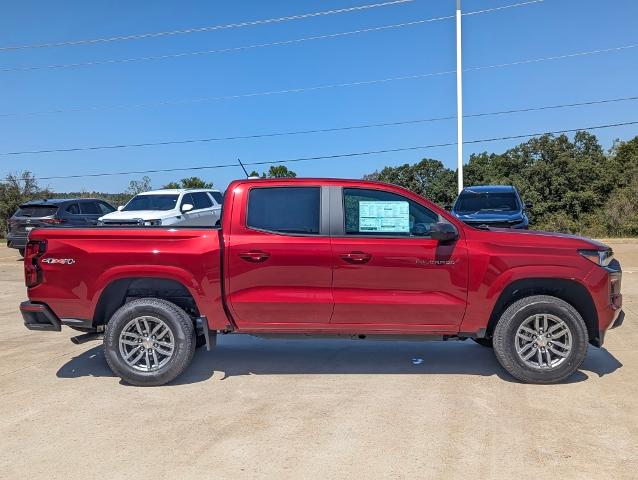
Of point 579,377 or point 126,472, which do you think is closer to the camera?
point 126,472

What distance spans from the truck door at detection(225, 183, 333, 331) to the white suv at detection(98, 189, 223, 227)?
Result: 9384 millimetres

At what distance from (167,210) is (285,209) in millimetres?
10535

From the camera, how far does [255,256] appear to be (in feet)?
17.2

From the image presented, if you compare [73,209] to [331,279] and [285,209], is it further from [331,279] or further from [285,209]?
[331,279]

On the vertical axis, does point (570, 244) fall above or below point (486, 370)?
above

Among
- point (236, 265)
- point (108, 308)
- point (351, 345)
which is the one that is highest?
point (236, 265)

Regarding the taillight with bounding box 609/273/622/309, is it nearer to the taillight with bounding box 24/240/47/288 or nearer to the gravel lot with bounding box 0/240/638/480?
the gravel lot with bounding box 0/240/638/480

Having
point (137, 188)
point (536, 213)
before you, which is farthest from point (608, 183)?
point (137, 188)

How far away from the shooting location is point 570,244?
520 cm

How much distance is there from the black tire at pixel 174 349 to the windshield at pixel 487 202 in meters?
10.5

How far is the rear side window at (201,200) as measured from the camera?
16.3 metres

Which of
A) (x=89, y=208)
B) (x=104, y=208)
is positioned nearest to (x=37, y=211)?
(x=89, y=208)

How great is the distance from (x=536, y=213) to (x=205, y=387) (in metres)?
41.7

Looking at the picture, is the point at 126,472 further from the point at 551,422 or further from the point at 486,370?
the point at 486,370
